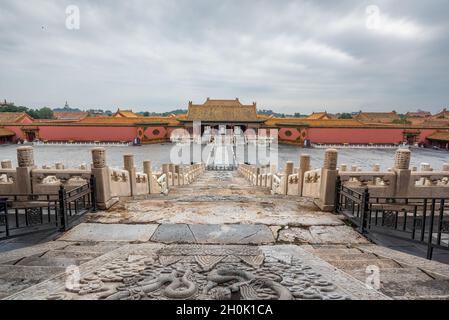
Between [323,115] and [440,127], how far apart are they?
50.3ft

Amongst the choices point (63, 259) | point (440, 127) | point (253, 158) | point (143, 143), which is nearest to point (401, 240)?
point (63, 259)

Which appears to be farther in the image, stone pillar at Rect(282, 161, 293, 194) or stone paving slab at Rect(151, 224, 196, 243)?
stone pillar at Rect(282, 161, 293, 194)

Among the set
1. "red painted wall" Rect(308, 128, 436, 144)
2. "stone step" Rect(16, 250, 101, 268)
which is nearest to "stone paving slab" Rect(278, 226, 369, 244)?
"stone step" Rect(16, 250, 101, 268)

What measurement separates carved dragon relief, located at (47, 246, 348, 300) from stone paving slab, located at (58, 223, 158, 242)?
3.82ft

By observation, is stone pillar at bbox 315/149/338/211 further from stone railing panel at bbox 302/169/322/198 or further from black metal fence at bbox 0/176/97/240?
black metal fence at bbox 0/176/97/240

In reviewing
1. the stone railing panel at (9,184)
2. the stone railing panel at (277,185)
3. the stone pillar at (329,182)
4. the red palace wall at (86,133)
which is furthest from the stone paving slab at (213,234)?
the red palace wall at (86,133)

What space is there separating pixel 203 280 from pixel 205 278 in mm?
48

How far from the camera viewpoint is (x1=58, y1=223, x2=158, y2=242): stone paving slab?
13.8ft

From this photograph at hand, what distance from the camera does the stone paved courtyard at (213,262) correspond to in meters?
2.40

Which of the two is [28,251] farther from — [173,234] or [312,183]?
[312,183]

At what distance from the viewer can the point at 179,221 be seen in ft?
16.2

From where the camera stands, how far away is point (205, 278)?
103 inches

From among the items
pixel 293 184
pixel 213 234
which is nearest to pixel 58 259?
pixel 213 234

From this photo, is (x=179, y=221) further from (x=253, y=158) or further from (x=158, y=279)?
(x=253, y=158)
